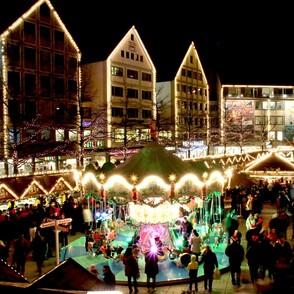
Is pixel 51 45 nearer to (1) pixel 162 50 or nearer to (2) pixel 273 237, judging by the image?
(1) pixel 162 50

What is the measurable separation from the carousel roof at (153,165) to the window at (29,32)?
83.3 ft

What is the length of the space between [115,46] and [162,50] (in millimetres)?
14371

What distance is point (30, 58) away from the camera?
119ft

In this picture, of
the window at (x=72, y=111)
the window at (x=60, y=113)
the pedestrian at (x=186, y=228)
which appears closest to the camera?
the pedestrian at (x=186, y=228)

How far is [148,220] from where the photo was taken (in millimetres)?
15086

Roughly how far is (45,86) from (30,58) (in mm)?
2814

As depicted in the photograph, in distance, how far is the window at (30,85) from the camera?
3567cm

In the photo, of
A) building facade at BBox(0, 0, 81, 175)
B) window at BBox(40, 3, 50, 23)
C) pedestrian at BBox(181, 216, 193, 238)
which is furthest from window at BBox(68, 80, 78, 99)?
pedestrian at BBox(181, 216, 193, 238)

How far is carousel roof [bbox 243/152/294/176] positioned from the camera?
24.1 metres

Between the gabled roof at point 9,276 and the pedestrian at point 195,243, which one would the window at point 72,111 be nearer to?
the pedestrian at point 195,243

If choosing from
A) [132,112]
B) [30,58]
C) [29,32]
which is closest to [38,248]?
[30,58]

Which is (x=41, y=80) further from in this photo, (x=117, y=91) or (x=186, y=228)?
(x=186, y=228)

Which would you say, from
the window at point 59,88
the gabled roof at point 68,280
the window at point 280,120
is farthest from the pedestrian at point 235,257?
the window at point 280,120

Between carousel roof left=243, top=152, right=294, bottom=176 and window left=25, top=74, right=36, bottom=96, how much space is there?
2039 centimetres
